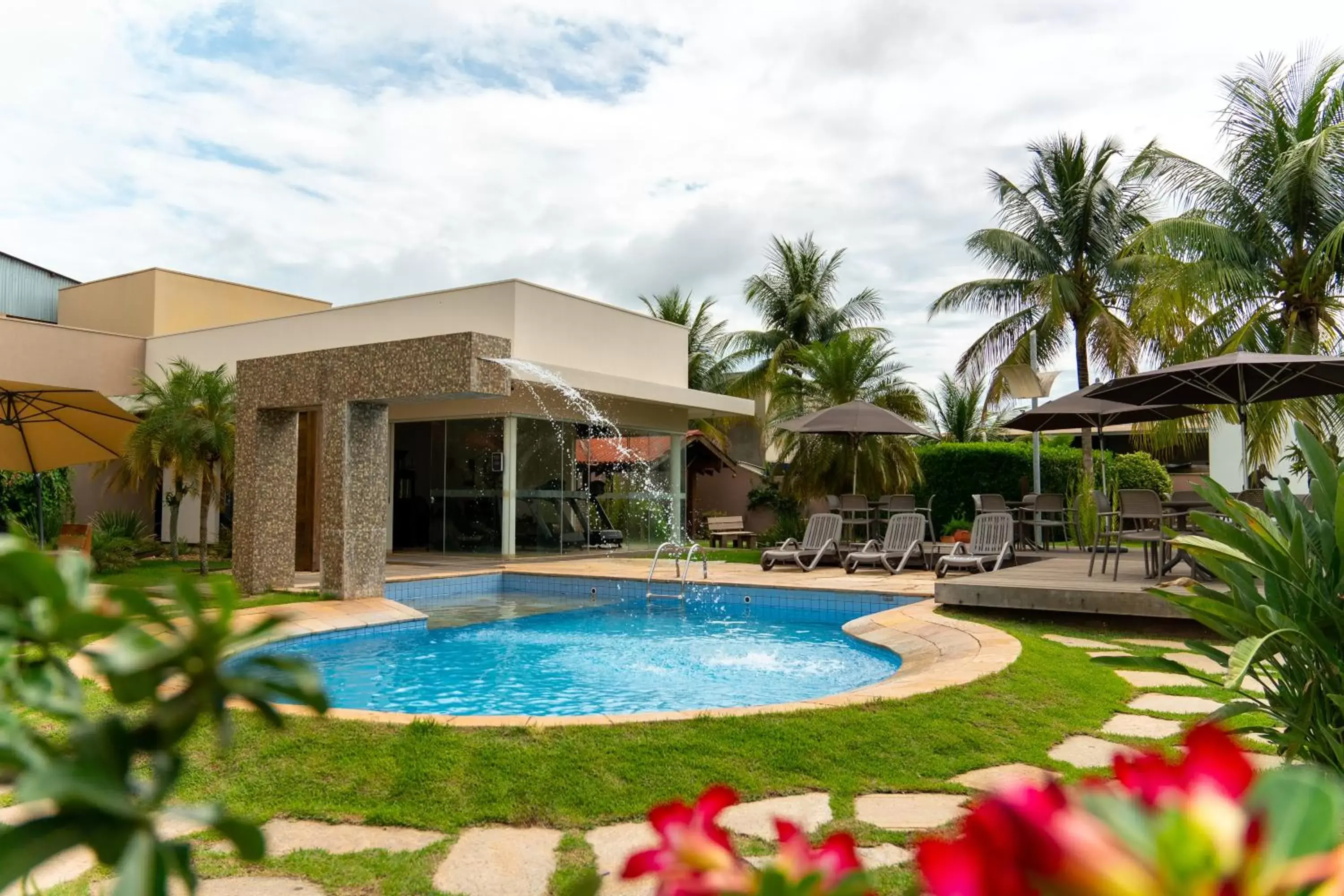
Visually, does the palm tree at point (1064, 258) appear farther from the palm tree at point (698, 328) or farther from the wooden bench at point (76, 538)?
the wooden bench at point (76, 538)

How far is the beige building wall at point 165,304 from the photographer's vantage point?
21516 millimetres

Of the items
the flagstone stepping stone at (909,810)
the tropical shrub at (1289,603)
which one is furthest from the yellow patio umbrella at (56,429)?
the tropical shrub at (1289,603)

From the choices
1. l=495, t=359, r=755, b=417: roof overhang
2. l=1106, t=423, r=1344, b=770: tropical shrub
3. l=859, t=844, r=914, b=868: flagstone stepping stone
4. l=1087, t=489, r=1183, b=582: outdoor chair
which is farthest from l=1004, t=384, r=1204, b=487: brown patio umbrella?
l=859, t=844, r=914, b=868: flagstone stepping stone

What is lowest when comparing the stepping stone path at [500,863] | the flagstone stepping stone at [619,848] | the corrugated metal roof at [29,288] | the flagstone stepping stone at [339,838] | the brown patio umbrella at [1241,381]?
the flagstone stepping stone at [339,838]

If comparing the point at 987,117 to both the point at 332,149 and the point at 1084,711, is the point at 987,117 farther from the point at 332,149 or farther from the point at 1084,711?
the point at 1084,711

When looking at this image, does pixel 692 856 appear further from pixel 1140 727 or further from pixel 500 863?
pixel 1140 727

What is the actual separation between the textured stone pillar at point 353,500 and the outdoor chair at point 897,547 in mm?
6182

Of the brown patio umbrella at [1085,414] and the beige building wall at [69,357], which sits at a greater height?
the beige building wall at [69,357]

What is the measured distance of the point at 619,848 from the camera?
316 centimetres

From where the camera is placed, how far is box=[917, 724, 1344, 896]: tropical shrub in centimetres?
34

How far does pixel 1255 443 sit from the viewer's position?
14352mm

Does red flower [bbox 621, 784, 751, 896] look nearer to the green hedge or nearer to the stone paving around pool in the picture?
the stone paving around pool

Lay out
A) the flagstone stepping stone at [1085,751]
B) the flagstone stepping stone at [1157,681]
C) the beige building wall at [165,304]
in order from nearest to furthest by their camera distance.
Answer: the flagstone stepping stone at [1085,751] < the flagstone stepping stone at [1157,681] < the beige building wall at [165,304]

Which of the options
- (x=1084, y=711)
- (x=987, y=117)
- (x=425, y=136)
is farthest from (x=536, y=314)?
(x=1084, y=711)
